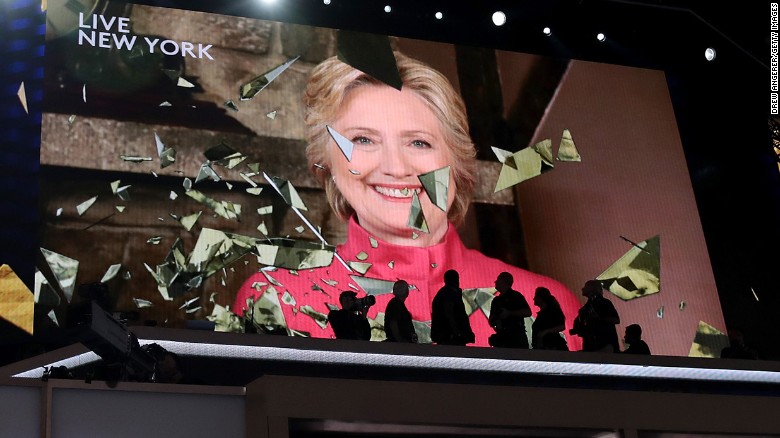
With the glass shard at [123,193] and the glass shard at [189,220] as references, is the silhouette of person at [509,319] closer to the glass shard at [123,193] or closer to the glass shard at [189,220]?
the glass shard at [189,220]

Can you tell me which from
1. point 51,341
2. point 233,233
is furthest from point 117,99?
point 51,341

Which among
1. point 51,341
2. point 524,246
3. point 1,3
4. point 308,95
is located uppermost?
point 1,3

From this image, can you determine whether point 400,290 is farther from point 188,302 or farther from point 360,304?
point 188,302

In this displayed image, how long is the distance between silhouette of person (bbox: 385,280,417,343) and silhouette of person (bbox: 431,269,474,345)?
13 cm

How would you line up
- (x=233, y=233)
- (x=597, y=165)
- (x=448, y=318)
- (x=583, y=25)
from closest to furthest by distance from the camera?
(x=448, y=318) < (x=233, y=233) < (x=597, y=165) < (x=583, y=25)

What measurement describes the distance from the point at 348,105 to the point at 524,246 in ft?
5.18

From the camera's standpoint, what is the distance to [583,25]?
29.5ft

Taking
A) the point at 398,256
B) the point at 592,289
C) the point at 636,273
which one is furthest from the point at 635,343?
the point at 636,273

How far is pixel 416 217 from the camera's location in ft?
25.5

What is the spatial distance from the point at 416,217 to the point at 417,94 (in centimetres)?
92

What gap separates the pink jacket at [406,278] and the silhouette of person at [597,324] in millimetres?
1664

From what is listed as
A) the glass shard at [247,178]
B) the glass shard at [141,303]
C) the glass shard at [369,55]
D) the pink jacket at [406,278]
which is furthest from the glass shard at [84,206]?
the glass shard at [369,55]

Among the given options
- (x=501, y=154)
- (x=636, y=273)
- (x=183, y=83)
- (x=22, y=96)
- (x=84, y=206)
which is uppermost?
(x=183, y=83)

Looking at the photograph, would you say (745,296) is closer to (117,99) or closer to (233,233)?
(233,233)
